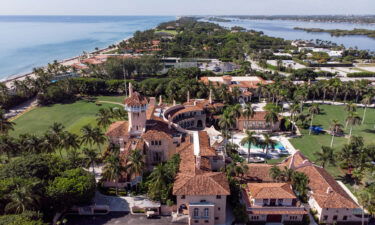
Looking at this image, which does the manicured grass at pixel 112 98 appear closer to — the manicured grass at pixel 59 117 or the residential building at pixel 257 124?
the manicured grass at pixel 59 117

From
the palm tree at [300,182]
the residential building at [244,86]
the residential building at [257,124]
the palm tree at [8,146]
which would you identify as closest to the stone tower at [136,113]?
the palm tree at [8,146]

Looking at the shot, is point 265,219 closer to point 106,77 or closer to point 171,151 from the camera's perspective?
point 171,151

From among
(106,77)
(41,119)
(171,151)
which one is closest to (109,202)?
(171,151)

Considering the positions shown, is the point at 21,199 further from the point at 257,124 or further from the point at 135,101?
the point at 257,124

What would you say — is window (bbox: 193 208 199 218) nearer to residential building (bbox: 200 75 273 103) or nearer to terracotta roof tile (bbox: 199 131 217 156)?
terracotta roof tile (bbox: 199 131 217 156)

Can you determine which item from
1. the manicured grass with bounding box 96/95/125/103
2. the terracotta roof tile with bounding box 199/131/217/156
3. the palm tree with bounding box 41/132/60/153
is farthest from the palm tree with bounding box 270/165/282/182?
the manicured grass with bounding box 96/95/125/103

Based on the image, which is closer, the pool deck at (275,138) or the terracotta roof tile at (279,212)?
the terracotta roof tile at (279,212)
